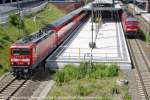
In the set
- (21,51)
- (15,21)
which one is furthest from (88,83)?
(15,21)

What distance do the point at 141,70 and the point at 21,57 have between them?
37.8ft

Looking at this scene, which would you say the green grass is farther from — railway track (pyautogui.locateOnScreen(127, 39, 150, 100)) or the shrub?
railway track (pyautogui.locateOnScreen(127, 39, 150, 100))

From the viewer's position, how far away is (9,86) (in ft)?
108

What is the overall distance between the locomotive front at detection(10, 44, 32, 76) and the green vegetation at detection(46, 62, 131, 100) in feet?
8.24

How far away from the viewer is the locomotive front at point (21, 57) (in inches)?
1355

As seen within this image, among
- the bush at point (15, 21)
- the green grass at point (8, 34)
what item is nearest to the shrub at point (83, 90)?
the green grass at point (8, 34)

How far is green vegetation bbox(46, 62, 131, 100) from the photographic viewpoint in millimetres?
29969

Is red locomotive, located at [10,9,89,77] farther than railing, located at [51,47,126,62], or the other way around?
railing, located at [51,47,126,62]

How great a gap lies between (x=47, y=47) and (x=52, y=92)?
10669 mm

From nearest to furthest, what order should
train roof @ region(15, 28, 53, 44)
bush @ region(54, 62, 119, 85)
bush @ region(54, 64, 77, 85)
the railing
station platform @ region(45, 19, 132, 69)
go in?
bush @ region(54, 64, 77, 85)
bush @ region(54, 62, 119, 85)
train roof @ region(15, 28, 53, 44)
station platform @ region(45, 19, 132, 69)
the railing

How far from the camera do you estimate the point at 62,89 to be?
31.7m

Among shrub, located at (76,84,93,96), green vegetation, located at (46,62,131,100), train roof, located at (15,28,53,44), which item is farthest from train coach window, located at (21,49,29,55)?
shrub, located at (76,84,93,96)

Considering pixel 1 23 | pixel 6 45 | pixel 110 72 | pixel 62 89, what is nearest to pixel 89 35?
pixel 1 23

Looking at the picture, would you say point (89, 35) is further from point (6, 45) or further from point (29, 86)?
point (29, 86)
